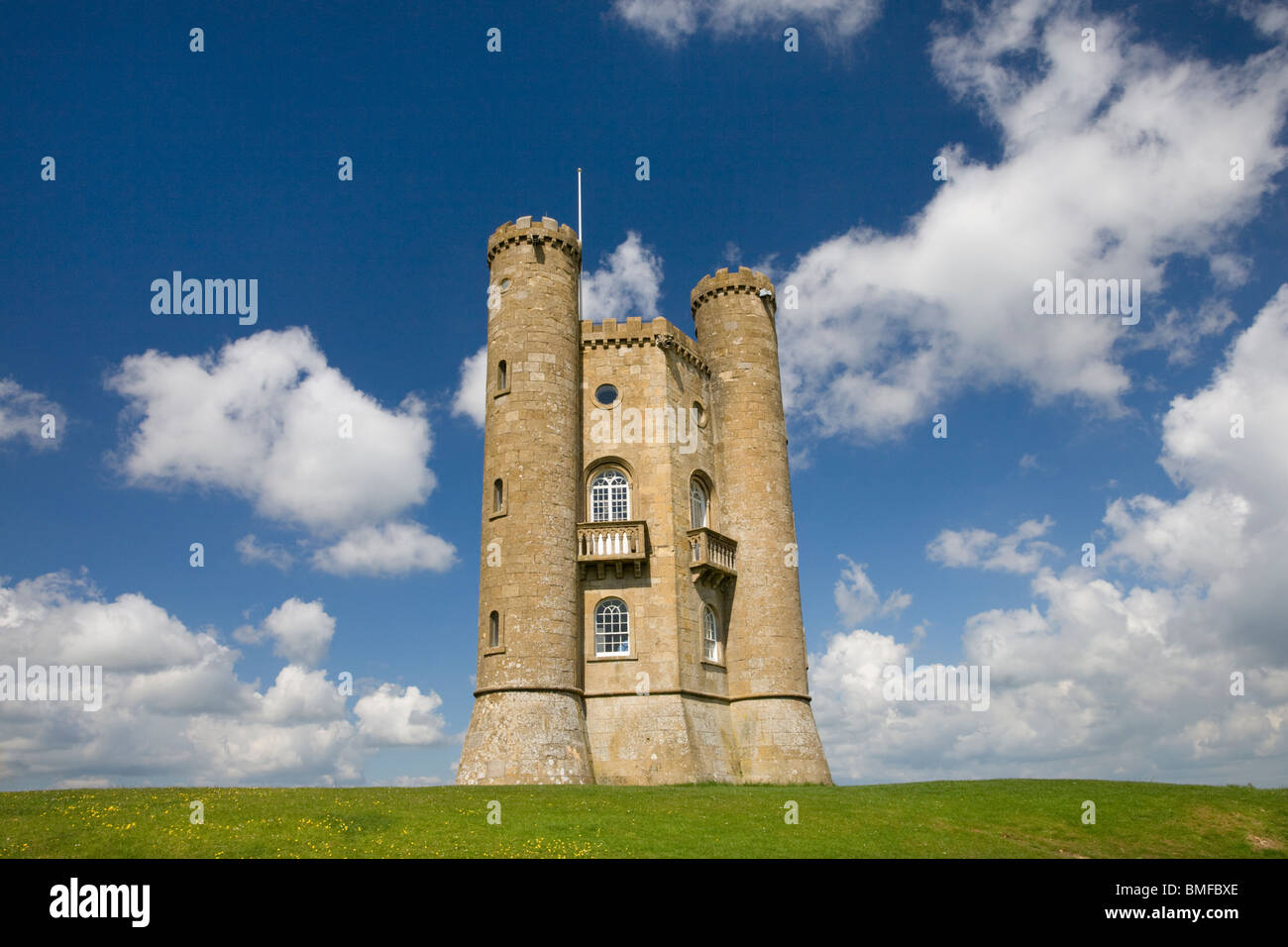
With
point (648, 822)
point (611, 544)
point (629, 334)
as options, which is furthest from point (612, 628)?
point (648, 822)

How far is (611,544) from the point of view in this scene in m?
38.8

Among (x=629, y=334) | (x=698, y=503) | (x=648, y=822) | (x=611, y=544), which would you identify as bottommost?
(x=648, y=822)

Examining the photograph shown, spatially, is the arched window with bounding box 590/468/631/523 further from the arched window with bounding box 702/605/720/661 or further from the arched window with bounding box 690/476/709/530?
the arched window with bounding box 702/605/720/661

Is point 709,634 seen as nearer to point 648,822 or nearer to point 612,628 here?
point 612,628

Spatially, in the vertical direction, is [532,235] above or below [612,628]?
above

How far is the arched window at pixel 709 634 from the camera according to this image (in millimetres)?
40875

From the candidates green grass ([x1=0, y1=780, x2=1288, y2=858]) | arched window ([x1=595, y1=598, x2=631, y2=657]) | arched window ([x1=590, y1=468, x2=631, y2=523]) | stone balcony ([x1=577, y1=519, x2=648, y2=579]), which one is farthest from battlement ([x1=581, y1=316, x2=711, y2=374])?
green grass ([x1=0, y1=780, x2=1288, y2=858])

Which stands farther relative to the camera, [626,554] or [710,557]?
[710,557]

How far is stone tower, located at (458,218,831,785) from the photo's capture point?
117ft

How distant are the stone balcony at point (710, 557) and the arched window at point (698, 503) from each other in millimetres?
Answer: 1384

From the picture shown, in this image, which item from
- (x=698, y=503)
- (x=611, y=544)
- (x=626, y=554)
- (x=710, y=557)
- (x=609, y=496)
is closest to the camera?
(x=626, y=554)

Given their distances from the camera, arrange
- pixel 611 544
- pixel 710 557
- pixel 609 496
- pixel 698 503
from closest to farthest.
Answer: pixel 611 544 → pixel 710 557 → pixel 609 496 → pixel 698 503

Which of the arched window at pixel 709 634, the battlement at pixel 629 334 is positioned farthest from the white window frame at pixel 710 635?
the battlement at pixel 629 334

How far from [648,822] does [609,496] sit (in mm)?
18481
